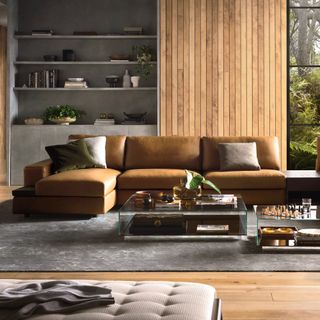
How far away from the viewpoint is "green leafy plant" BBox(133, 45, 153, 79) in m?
9.57

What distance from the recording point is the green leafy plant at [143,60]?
9.57 meters

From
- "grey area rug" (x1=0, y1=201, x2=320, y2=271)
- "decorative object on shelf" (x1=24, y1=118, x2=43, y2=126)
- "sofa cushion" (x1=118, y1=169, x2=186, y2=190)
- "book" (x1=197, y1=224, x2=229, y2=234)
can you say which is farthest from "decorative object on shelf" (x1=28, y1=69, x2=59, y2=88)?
"book" (x1=197, y1=224, x2=229, y2=234)

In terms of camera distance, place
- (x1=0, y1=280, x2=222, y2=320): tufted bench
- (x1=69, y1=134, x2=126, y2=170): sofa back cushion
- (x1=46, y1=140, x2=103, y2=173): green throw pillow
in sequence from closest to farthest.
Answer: (x1=0, y1=280, x2=222, y2=320): tufted bench → (x1=46, y1=140, x2=103, y2=173): green throw pillow → (x1=69, y1=134, x2=126, y2=170): sofa back cushion

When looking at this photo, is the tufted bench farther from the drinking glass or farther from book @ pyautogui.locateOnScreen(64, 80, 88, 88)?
book @ pyautogui.locateOnScreen(64, 80, 88, 88)

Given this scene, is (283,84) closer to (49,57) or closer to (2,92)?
(49,57)

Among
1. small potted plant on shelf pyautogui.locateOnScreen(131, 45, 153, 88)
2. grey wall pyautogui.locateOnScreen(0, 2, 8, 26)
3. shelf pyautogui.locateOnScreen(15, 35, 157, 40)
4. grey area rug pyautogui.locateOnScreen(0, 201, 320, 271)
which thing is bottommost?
grey area rug pyautogui.locateOnScreen(0, 201, 320, 271)

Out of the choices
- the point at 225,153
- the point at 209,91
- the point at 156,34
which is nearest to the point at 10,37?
the point at 156,34

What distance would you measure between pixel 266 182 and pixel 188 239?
66.7 inches

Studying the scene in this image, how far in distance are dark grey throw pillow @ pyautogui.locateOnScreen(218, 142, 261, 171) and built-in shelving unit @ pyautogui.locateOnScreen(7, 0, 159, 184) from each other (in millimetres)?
2507

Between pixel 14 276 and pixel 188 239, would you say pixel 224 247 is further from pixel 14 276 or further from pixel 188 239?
pixel 14 276

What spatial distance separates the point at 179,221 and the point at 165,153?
7.04 ft

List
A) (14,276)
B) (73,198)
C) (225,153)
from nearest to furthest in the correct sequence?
(14,276)
(73,198)
(225,153)

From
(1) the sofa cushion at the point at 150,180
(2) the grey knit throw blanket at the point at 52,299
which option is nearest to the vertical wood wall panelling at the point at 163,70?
(1) the sofa cushion at the point at 150,180

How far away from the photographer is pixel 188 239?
5.56 meters
